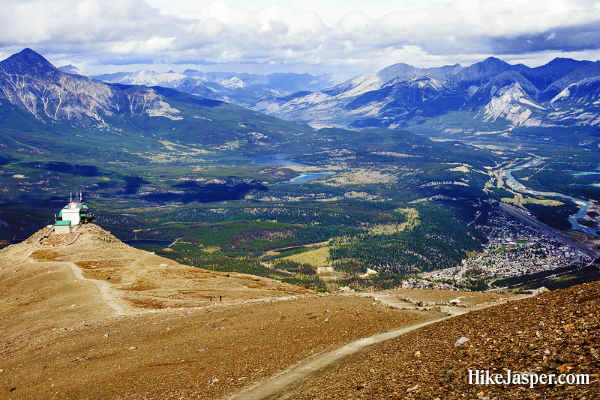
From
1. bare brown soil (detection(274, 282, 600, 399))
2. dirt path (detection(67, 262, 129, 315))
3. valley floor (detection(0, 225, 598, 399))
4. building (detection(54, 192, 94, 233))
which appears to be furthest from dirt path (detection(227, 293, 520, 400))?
building (detection(54, 192, 94, 233))

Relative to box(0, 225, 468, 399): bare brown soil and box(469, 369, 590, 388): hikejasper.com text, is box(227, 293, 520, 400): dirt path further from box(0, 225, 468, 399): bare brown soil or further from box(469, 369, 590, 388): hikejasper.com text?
box(469, 369, 590, 388): hikejasper.com text

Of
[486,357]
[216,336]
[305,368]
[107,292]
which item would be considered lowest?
[107,292]

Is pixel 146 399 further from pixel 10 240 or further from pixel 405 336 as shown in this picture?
pixel 10 240

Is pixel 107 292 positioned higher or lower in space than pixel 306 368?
lower

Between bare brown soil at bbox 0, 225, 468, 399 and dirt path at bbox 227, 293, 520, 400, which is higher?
dirt path at bbox 227, 293, 520, 400

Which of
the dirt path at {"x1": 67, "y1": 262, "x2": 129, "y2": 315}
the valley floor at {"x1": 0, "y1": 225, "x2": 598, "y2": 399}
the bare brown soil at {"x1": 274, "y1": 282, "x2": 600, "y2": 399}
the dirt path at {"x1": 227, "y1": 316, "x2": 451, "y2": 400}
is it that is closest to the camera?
the bare brown soil at {"x1": 274, "y1": 282, "x2": 600, "y2": 399}

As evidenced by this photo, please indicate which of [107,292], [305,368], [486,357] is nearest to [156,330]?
[305,368]

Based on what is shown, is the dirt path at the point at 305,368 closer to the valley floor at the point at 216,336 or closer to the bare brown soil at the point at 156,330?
the valley floor at the point at 216,336

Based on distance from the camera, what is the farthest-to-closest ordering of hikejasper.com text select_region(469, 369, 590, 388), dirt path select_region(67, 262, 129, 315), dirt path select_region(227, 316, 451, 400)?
dirt path select_region(67, 262, 129, 315) < dirt path select_region(227, 316, 451, 400) < hikejasper.com text select_region(469, 369, 590, 388)

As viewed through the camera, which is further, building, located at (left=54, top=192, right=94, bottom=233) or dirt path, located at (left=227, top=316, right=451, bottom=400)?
building, located at (left=54, top=192, right=94, bottom=233)

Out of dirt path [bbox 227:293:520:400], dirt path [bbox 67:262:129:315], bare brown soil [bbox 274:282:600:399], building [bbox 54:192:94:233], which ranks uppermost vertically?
bare brown soil [bbox 274:282:600:399]

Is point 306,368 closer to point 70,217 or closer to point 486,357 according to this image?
point 486,357

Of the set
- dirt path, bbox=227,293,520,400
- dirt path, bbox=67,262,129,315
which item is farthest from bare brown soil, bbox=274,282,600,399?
dirt path, bbox=67,262,129,315
